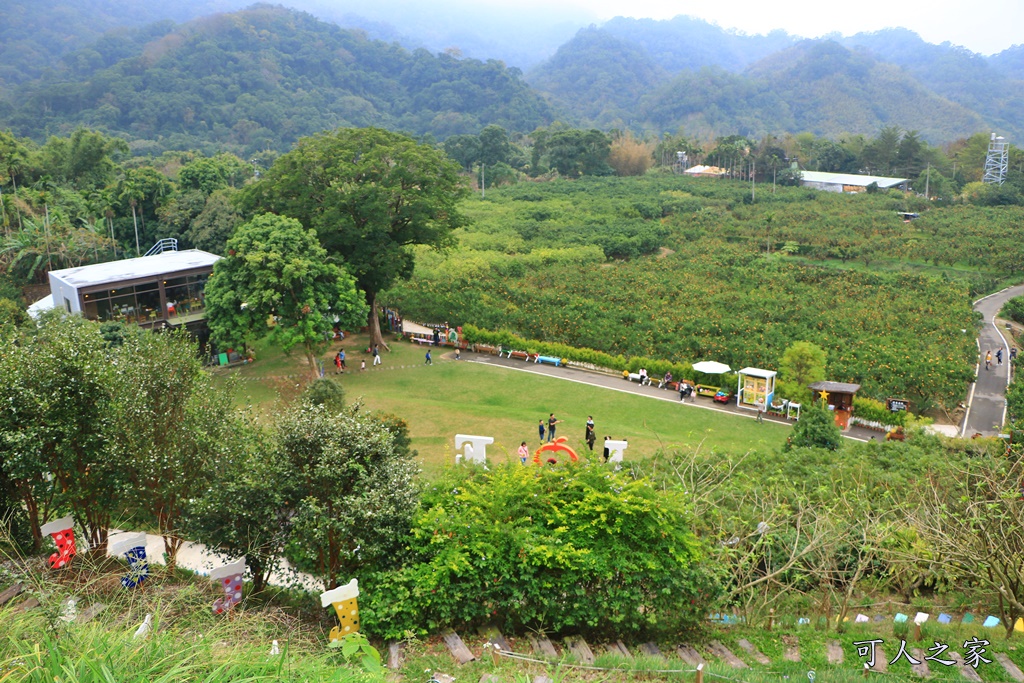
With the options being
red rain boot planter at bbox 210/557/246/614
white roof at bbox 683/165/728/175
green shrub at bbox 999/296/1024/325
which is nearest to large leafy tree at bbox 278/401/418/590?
red rain boot planter at bbox 210/557/246/614

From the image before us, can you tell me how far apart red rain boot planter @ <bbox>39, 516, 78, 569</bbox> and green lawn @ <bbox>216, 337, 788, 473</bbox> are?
22.1ft

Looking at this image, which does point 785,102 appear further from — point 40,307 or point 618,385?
point 40,307

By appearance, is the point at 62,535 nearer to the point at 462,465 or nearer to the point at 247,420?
the point at 247,420

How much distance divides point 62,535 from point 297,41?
141 m

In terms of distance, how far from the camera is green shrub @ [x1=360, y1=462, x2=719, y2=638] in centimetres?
918

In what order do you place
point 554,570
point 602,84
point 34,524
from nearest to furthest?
point 554,570 → point 34,524 → point 602,84

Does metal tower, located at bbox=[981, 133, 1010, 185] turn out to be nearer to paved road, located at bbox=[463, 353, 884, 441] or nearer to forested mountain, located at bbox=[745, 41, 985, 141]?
paved road, located at bbox=[463, 353, 884, 441]

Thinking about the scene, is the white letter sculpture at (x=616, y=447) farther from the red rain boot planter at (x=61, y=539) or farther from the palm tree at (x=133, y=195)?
the palm tree at (x=133, y=195)

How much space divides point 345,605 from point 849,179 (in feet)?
246

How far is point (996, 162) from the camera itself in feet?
223

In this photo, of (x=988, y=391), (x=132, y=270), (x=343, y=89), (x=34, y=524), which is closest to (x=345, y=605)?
(x=34, y=524)

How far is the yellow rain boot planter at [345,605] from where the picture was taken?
29.0 feet

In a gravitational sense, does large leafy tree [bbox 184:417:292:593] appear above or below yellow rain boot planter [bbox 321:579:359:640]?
above

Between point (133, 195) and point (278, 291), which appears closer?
point (278, 291)
